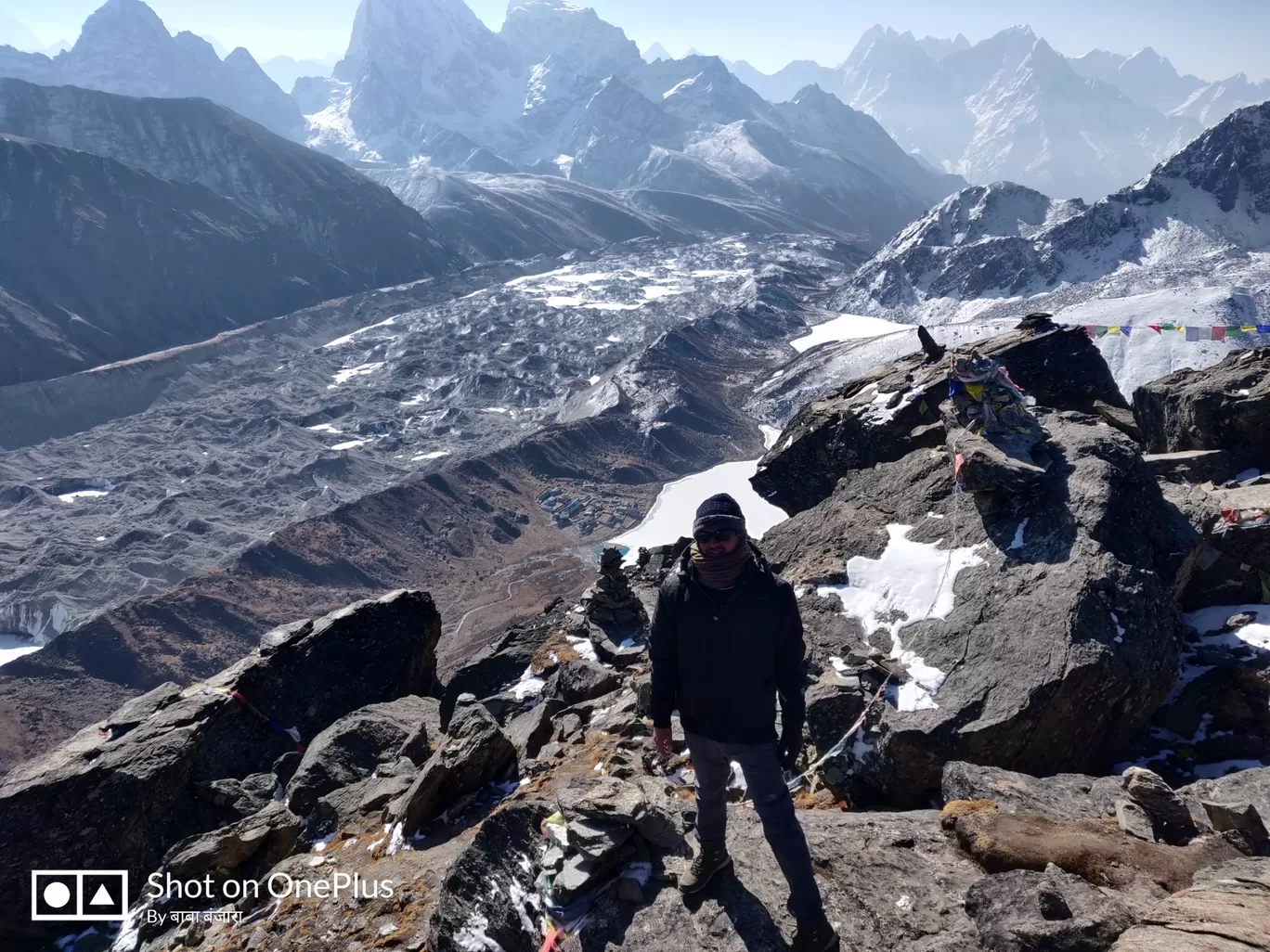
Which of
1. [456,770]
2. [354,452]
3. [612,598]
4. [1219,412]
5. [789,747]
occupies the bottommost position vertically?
[456,770]

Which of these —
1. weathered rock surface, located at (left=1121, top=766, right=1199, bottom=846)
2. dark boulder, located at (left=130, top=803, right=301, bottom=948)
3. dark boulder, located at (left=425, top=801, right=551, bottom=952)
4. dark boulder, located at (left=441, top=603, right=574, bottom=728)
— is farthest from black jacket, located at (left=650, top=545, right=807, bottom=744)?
dark boulder, located at (left=441, top=603, right=574, bottom=728)

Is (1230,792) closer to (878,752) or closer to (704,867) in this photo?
(878,752)

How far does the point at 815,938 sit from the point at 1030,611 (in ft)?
17.0

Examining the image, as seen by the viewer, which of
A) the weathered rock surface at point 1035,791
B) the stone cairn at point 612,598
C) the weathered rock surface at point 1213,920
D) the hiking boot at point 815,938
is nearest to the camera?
the weathered rock surface at point 1213,920

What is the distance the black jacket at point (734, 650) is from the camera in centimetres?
479

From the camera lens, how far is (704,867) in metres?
5.31

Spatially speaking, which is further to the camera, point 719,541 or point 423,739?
point 423,739

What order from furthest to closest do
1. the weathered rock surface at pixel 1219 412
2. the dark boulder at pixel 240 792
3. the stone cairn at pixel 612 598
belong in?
the stone cairn at pixel 612 598 → the weathered rock surface at pixel 1219 412 → the dark boulder at pixel 240 792

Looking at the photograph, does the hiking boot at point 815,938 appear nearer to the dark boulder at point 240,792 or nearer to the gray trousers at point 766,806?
the gray trousers at point 766,806

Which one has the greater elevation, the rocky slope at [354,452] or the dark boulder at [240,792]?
the rocky slope at [354,452]

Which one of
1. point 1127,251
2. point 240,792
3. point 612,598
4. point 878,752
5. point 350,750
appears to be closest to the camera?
point 878,752

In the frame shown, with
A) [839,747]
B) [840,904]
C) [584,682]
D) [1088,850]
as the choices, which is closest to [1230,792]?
[1088,850]

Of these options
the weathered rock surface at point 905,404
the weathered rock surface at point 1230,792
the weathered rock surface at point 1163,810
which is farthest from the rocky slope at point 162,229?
the weathered rock surface at point 1230,792

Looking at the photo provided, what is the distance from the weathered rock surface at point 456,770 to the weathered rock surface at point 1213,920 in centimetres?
624
